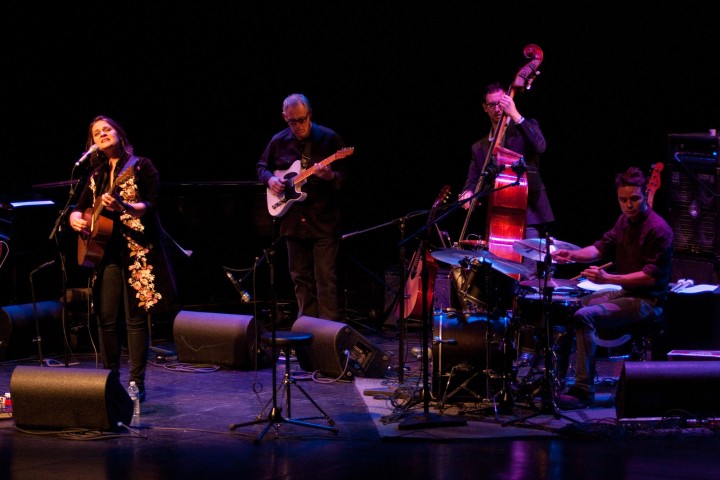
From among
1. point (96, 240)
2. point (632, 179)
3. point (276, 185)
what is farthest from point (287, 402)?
point (632, 179)

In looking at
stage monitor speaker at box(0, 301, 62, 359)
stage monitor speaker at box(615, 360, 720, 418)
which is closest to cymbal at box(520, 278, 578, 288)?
stage monitor speaker at box(615, 360, 720, 418)

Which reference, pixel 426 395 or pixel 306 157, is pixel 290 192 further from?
pixel 426 395

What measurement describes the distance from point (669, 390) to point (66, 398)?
11.7 ft

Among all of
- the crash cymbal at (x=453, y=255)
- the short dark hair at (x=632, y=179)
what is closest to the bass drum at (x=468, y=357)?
the crash cymbal at (x=453, y=255)

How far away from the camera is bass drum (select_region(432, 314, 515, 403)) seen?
6.59m

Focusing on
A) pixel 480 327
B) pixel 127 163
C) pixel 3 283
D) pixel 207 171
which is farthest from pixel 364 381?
pixel 207 171

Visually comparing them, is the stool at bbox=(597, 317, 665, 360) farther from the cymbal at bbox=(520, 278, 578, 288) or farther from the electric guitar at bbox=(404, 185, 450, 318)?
the electric guitar at bbox=(404, 185, 450, 318)

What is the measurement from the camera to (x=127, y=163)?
6.60m

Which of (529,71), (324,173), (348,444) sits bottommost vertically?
(348,444)

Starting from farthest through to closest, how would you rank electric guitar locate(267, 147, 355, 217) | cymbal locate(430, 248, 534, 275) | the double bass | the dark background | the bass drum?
the dark background, electric guitar locate(267, 147, 355, 217), the double bass, the bass drum, cymbal locate(430, 248, 534, 275)

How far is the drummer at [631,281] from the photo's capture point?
662 centimetres

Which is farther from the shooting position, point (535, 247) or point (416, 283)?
point (416, 283)

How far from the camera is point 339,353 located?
750cm

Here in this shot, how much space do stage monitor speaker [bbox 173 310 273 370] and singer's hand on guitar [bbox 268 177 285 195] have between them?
102cm
